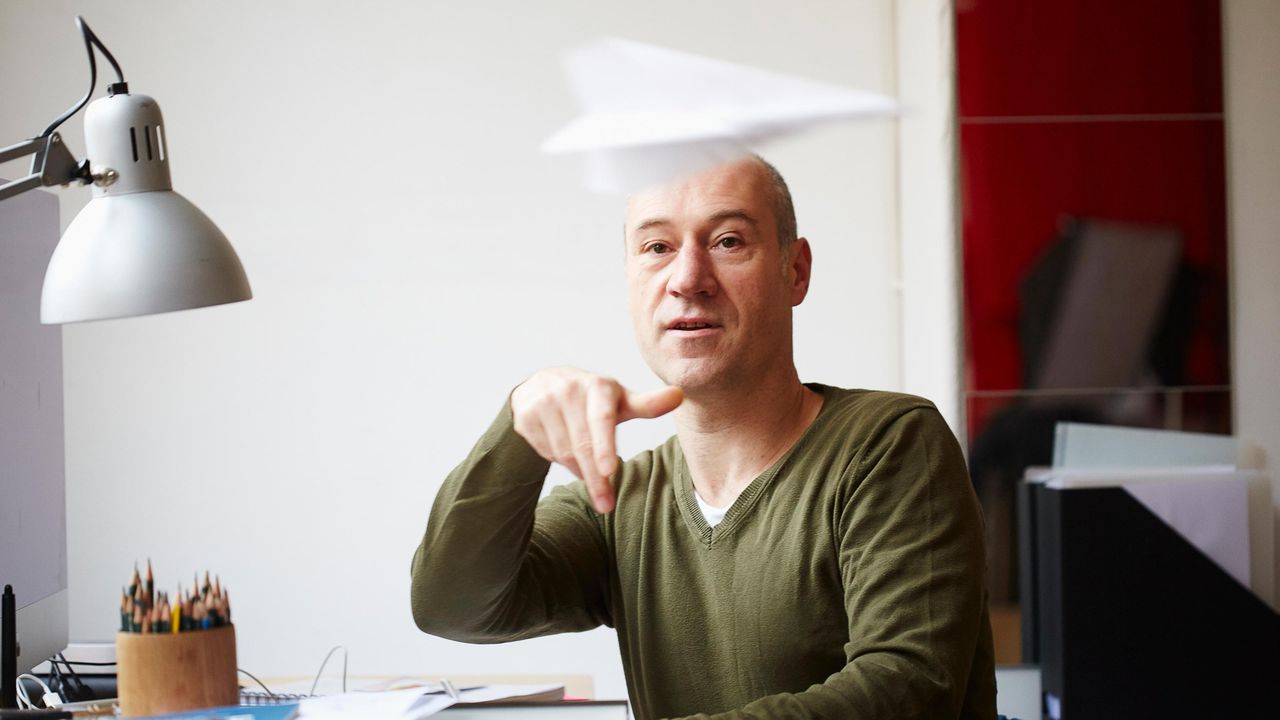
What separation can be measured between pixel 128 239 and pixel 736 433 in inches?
27.0

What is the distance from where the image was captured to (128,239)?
1.21 m

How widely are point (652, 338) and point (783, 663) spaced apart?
389mm

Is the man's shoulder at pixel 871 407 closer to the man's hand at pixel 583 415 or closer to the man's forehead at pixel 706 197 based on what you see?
the man's forehead at pixel 706 197

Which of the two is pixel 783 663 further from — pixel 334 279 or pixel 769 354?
pixel 334 279

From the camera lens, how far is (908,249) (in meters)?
3.21

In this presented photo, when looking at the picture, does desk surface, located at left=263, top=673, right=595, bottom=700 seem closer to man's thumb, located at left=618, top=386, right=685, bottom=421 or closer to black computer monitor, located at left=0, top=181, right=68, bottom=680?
black computer monitor, located at left=0, top=181, right=68, bottom=680

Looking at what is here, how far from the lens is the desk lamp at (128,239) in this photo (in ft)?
3.93

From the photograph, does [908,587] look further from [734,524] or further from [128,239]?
[128,239]

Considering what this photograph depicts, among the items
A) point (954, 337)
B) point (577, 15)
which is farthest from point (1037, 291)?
point (577, 15)

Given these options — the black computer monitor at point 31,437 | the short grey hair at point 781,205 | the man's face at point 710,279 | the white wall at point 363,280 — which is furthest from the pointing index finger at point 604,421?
the white wall at point 363,280

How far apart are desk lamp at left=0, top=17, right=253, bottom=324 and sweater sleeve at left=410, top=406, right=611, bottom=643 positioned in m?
0.32

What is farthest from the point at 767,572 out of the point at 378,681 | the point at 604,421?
the point at 378,681

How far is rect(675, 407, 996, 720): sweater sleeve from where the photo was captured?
1.11 metres

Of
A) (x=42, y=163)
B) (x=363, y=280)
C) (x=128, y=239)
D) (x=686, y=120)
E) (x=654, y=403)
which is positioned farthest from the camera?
(x=363, y=280)
